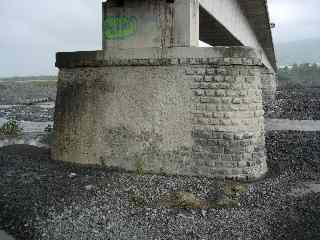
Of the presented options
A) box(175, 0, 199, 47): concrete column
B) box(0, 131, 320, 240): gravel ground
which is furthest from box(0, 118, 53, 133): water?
box(175, 0, 199, 47): concrete column

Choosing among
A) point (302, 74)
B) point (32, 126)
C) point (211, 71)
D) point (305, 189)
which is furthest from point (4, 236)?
point (302, 74)

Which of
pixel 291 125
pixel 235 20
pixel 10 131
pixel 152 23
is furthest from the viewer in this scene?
pixel 291 125

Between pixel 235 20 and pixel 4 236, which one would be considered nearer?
pixel 4 236

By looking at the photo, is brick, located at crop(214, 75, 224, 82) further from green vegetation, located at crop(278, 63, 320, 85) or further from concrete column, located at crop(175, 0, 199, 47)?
green vegetation, located at crop(278, 63, 320, 85)

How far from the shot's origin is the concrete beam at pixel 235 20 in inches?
546

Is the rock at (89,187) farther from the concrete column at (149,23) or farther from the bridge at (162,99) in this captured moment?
the concrete column at (149,23)

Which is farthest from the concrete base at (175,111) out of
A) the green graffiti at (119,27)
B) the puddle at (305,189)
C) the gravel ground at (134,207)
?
the puddle at (305,189)

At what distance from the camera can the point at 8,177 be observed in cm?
1059

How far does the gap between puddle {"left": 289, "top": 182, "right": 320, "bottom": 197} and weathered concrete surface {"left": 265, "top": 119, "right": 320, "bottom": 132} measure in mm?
7763

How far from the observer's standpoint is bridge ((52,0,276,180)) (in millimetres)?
10133

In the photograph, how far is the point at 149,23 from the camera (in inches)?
427

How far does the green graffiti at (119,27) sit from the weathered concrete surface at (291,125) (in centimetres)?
930

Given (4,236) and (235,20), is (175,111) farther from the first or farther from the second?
(235,20)

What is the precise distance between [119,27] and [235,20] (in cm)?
851
